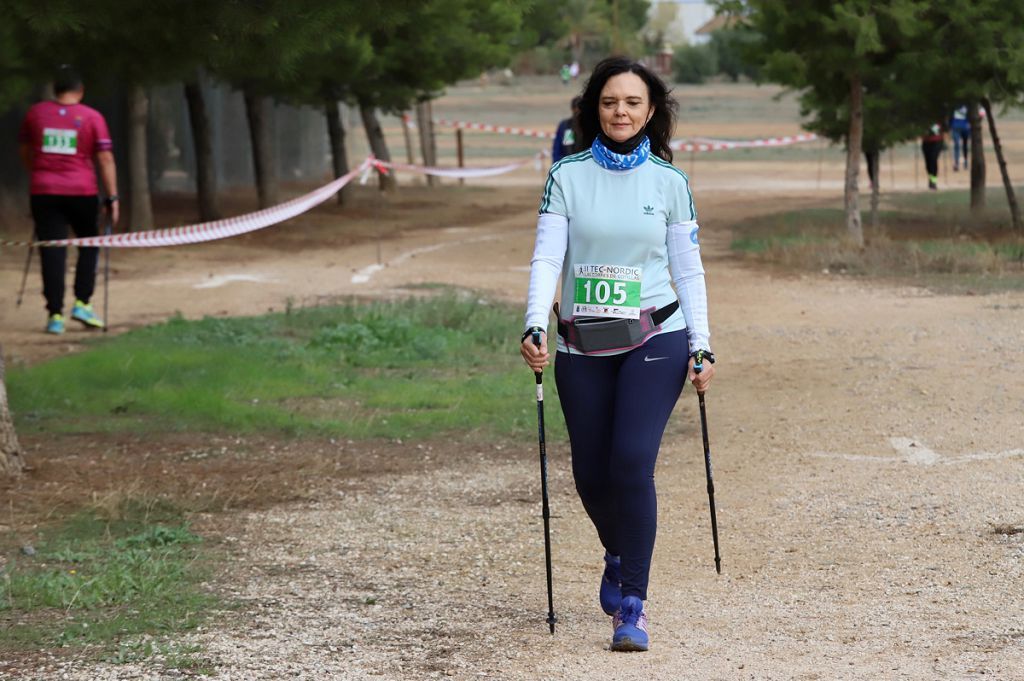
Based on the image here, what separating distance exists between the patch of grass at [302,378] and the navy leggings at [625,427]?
145 inches

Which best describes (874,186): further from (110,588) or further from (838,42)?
(110,588)

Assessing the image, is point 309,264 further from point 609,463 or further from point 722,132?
point 722,132

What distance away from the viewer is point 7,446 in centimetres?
774

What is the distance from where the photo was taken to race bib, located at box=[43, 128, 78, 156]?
12375 millimetres

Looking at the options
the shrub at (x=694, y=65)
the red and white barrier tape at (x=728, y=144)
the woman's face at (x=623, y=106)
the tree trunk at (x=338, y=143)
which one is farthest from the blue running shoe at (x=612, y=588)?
the shrub at (x=694, y=65)

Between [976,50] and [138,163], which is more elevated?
[976,50]

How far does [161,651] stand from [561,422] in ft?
14.2

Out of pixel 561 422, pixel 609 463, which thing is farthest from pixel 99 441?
pixel 609 463

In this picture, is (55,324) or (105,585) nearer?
(105,585)

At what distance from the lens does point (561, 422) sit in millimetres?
9242

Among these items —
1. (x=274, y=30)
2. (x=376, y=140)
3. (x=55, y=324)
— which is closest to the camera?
(x=274, y=30)

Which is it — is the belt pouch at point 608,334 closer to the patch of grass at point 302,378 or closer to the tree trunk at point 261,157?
the patch of grass at point 302,378

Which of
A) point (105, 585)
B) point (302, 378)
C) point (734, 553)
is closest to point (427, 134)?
point (302, 378)

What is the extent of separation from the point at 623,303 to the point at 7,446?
3.82 meters
